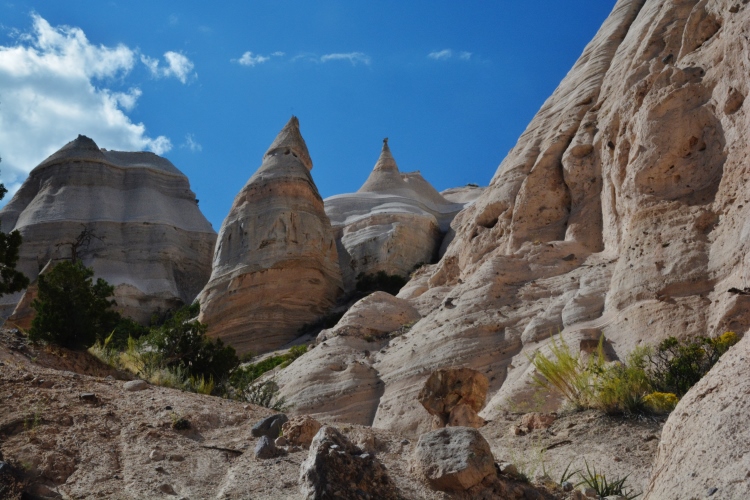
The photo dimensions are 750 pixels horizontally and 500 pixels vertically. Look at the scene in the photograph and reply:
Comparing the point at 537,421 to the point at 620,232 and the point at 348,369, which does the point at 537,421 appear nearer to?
the point at 348,369

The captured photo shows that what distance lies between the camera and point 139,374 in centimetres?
1187

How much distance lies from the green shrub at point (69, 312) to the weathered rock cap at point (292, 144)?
64.5 feet

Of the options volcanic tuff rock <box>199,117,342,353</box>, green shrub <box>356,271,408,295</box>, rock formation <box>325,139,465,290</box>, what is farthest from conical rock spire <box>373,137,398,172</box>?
green shrub <box>356,271,408,295</box>

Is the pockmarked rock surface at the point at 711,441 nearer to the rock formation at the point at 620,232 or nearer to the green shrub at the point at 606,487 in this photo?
the green shrub at the point at 606,487

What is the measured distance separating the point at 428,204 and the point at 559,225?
24352 mm

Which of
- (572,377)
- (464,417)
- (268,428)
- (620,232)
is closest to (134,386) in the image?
(268,428)

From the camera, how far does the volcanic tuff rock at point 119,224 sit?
121ft

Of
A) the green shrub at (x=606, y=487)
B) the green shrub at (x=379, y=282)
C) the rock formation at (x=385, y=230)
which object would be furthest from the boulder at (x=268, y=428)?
the rock formation at (x=385, y=230)

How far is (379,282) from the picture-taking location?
30.1 m

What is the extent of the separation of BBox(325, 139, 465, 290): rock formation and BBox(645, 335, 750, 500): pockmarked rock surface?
25.8 meters

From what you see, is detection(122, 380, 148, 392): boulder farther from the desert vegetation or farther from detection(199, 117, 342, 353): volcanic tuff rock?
detection(199, 117, 342, 353): volcanic tuff rock

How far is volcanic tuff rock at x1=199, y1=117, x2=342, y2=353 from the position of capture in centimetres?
2709

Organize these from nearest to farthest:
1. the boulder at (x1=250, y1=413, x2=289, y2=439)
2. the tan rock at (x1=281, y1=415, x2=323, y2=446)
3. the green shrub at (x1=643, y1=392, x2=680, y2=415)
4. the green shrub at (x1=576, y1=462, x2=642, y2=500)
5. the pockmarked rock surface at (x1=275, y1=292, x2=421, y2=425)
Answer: the green shrub at (x1=576, y1=462, x2=642, y2=500), the tan rock at (x1=281, y1=415, x2=323, y2=446), the boulder at (x1=250, y1=413, x2=289, y2=439), the green shrub at (x1=643, y1=392, x2=680, y2=415), the pockmarked rock surface at (x1=275, y1=292, x2=421, y2=425)

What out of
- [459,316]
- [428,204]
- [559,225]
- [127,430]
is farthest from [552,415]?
[428,204]
